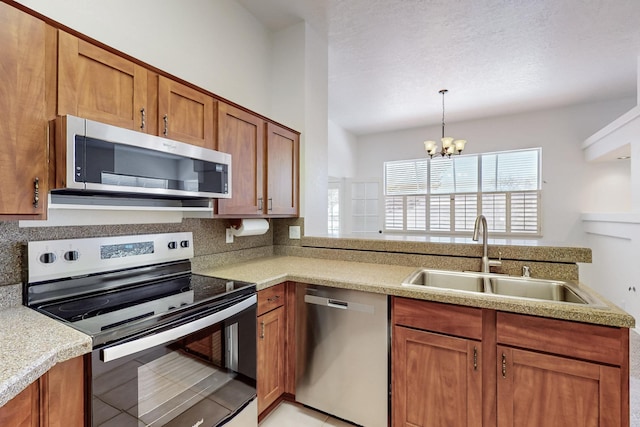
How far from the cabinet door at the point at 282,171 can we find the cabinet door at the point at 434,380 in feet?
4.14

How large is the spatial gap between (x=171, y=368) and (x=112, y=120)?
42.7 inches

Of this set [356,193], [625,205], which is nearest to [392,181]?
[356,193]

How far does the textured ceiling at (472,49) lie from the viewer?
8.43 ft

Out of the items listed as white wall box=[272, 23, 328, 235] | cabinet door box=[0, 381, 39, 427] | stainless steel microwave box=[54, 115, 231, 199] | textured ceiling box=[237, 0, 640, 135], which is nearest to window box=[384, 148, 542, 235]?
textured ceiling box=[237, 0, 640, 135]

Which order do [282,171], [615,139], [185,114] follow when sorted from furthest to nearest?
[615,139], [282,171], [185,114]

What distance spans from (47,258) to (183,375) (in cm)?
78

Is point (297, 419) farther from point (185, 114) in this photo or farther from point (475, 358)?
point (185, 114)

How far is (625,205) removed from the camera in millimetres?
4508

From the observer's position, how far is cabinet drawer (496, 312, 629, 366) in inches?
48.7

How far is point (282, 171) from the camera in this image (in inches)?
95.8

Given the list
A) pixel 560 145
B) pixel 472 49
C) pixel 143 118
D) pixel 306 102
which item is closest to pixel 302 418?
pixel 143 118

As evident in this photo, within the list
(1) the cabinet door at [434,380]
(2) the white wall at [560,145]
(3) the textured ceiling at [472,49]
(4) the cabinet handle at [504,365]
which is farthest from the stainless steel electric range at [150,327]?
(2) the white wall at [560,145]

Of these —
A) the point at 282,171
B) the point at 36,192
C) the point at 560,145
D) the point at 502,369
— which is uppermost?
the point at 560,145

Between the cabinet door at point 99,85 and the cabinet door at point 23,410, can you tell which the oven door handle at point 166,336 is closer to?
the cabinet door at point 23,410
